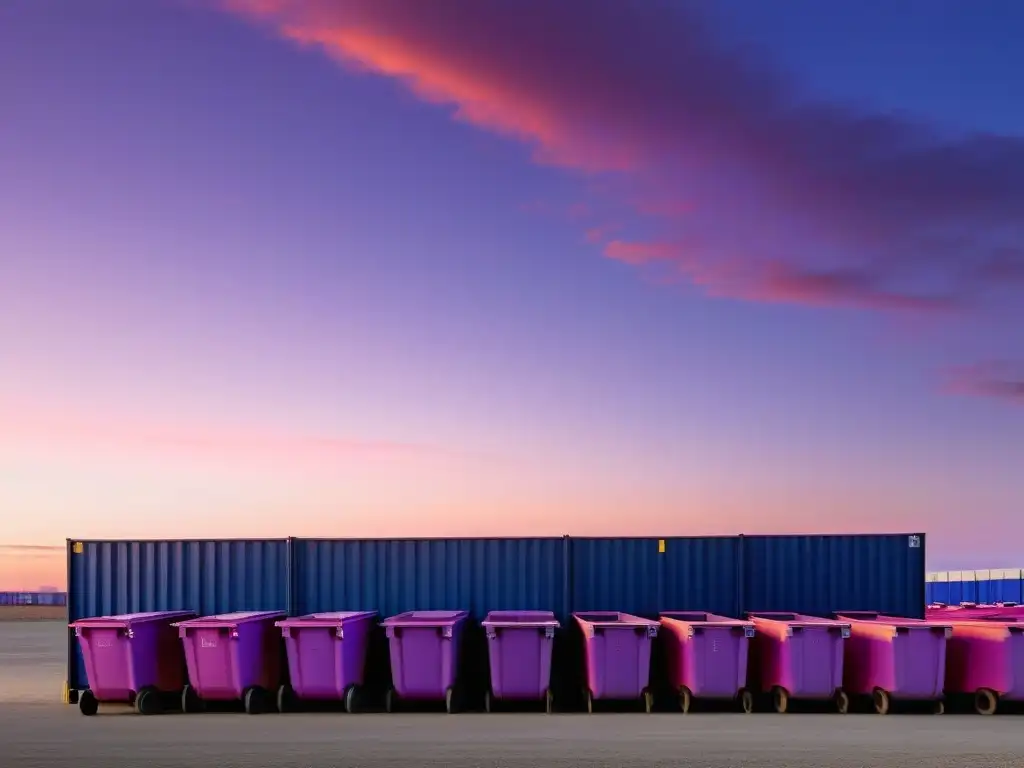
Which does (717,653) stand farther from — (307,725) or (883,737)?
(307,725)

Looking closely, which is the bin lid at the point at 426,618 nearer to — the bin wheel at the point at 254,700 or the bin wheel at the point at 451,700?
the bin wheel at the point at 451,700

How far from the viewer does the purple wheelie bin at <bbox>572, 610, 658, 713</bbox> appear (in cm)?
1296

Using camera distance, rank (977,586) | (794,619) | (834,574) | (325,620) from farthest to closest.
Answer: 1. (977,586)
2. (834,574)
3. (794,619)
4. (325,620)

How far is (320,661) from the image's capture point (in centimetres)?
1319

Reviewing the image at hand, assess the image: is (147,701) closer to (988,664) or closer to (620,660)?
(620,660)

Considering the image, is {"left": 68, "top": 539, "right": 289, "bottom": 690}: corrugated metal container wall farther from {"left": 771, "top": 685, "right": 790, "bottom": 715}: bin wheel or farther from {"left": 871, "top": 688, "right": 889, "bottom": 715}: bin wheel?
{"left": 871, "top": 688, "right": 889, "bottom": 715}: bin wheel

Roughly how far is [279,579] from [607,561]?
16.7 ft

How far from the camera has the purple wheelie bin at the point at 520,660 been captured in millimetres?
13055

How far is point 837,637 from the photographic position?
12.9 meters

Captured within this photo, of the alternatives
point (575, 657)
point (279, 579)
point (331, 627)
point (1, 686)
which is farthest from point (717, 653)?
point (1, 686)

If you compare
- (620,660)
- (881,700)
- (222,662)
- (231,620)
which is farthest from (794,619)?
(222,662)

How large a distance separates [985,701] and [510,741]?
22.2 feet

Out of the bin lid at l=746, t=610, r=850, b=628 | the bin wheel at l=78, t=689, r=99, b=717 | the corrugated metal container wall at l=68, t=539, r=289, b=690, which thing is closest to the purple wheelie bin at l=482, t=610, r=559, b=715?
the bin lid at l=746, t=610, r=850, b=628

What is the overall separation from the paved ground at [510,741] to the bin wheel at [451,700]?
30cm
